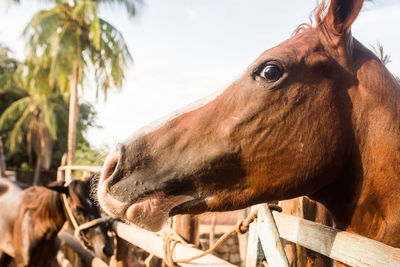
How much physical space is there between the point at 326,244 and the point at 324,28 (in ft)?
2.94

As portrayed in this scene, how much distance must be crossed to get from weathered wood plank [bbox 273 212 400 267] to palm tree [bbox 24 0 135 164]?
46.9ft

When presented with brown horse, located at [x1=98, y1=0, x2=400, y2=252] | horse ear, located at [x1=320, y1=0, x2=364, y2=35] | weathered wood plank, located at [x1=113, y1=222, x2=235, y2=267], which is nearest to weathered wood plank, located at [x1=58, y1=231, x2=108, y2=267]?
weathered wood plank, located at [x1=113, y1=222, x2=235, y2=267]

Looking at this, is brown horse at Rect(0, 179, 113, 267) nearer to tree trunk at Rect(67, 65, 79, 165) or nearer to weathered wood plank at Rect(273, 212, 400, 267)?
weathered wood plank at Rect(273, 212, 400, 267)

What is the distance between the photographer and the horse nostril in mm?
1206

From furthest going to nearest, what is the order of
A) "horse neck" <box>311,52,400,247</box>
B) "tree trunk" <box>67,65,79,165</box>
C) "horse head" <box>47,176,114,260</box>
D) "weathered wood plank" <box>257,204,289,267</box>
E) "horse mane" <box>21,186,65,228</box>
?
"tree trunk" <box>67,65,79,165</box> < "horse mane" <box>21,186,65,228</box> < "horse head" <box>47,176,114,260</box> < "weathered wood plank" <box>257,204,289,267</box> < "horse neck" <box>311,52,400,247</box>

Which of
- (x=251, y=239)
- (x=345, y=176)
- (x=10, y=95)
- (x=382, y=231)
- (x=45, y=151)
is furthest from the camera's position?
(x=10, y=95)

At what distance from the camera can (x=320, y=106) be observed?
1.24 m

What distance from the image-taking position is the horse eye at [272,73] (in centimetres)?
127

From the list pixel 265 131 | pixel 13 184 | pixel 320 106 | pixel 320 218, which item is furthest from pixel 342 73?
pixel 13 184

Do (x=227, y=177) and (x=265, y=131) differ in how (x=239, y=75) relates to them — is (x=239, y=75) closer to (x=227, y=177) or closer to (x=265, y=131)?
(x=265, y=131)

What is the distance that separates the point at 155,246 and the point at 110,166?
1689 millimetres

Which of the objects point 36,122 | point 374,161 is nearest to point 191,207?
point 374,161

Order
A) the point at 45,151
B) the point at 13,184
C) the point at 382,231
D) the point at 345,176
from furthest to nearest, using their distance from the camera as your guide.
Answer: the point at 45,151
the point at 13,184
the point at 345,176
the point at 382,231

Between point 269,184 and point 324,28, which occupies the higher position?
point 324,28
